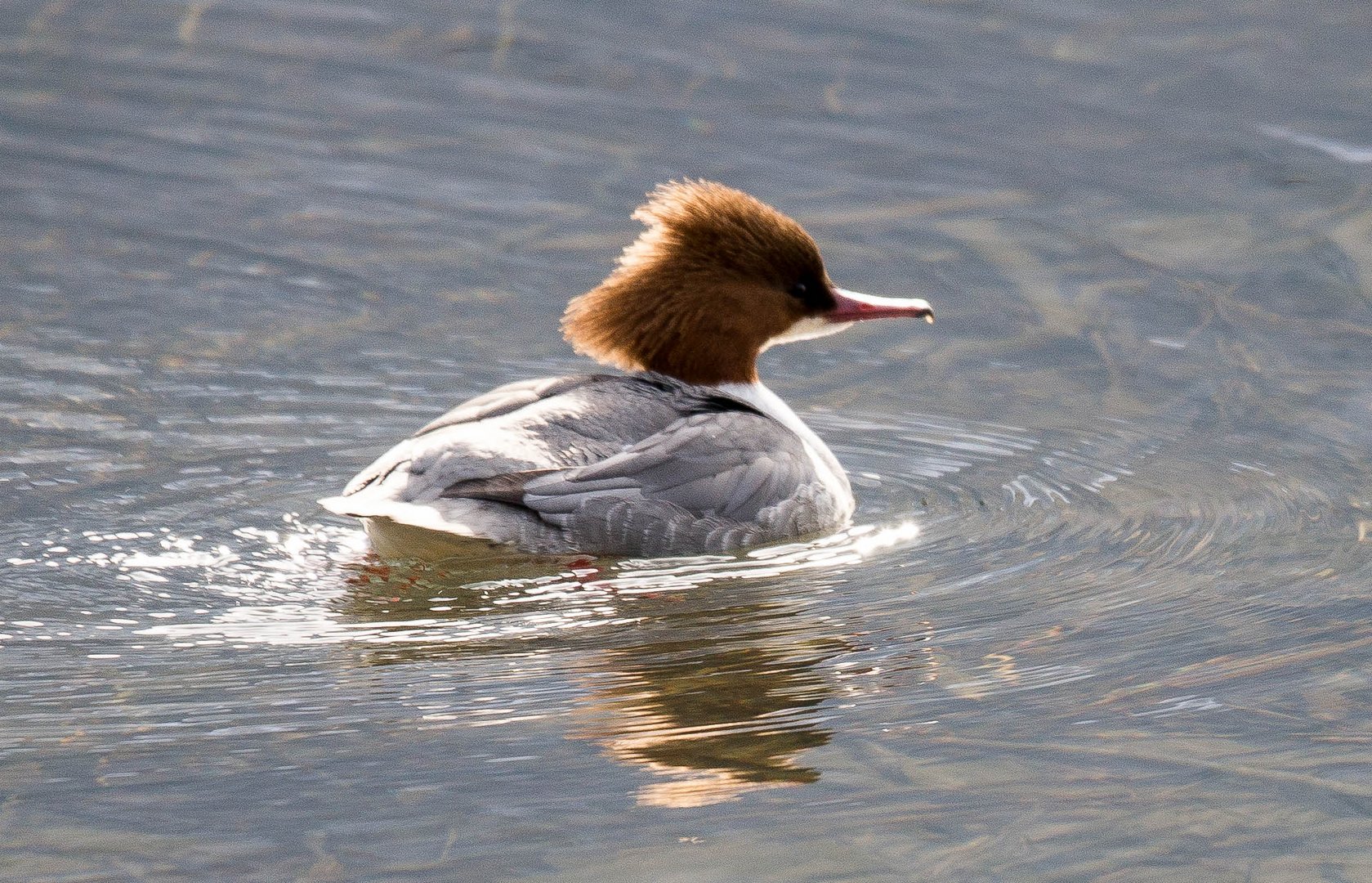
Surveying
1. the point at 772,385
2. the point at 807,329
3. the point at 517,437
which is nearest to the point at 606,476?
the point at 517,437

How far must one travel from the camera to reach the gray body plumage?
5.66 metres

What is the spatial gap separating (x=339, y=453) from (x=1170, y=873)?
12.1 ft

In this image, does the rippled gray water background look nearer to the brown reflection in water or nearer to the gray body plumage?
the brown reflection in water

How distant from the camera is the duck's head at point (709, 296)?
636cm

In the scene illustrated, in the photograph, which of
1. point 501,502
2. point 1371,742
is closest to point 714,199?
point 501,502

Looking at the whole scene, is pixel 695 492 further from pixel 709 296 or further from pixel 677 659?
pixel 677 659

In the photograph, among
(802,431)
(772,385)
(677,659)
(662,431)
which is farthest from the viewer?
(772,385)

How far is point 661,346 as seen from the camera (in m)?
6.52

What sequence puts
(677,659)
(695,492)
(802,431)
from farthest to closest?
(802,431) → (695,492) → (677,659)

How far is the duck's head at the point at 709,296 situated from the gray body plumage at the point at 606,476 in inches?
8.0

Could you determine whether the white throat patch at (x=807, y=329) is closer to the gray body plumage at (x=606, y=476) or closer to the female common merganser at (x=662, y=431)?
the female common merganser at (x=662, y=431)

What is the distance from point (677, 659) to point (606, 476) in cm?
90

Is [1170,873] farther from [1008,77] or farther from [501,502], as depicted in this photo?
[1008,77]

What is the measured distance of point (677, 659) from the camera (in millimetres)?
5062
